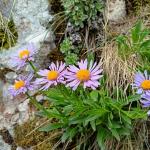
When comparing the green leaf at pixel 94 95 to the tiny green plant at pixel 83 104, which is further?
the green leaf at pixel 94 95

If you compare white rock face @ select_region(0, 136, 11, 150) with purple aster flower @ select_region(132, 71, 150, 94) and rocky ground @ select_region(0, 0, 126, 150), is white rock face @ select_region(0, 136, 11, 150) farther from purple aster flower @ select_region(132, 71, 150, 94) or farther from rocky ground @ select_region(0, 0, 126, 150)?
purple aster flower @ select_region(132, 71, 150, 94)

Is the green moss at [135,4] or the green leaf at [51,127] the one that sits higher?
the green moss at [135,4]

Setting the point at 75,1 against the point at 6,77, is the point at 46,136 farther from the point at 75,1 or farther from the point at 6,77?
the point at 75,1

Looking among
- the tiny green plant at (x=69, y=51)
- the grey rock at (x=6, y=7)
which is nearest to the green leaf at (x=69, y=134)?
the tiny green plant at (x=69, y=51)

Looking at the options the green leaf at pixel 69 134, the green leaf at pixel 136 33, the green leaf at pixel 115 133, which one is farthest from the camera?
the green leaf at pixel 136 33

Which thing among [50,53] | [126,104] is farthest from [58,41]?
[126,104]

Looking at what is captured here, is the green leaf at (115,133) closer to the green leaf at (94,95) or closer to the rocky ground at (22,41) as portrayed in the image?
the green leaf at (94,95)

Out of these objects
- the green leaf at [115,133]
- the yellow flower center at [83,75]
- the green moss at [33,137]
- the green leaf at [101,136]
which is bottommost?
the green moss at [33,137]

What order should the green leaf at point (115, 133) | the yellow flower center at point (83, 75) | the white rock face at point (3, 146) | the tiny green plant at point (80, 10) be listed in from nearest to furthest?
1. the yellow flower center at point (83, 75)
2. the green leaf at point (115, 133)
3. the white rock face at point (3, 146)
4. the tiny green plant at point (80, 10)
